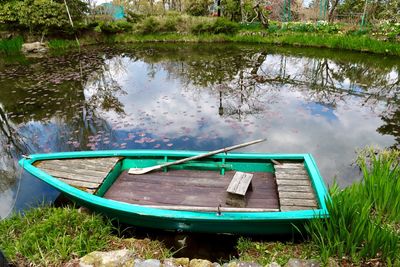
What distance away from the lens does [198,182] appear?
356cm

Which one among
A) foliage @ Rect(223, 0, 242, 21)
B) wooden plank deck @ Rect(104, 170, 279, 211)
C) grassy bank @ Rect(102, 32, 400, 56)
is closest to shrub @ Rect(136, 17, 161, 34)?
grassy bank @ Rect(102, 32, 400, 56)

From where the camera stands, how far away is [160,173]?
372 cm

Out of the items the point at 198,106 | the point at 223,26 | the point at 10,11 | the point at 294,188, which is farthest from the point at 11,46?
the point at 294,188

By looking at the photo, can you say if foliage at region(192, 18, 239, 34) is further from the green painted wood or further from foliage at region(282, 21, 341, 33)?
the green painted wood

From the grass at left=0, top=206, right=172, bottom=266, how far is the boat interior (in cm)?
35

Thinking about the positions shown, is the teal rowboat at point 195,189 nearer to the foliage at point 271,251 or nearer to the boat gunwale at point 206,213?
the boat gunwale at point 206,213

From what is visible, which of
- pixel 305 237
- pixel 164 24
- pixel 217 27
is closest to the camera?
pixel 305 237

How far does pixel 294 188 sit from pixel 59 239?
7.77 ft

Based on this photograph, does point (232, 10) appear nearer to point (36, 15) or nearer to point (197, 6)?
point (197, 6)

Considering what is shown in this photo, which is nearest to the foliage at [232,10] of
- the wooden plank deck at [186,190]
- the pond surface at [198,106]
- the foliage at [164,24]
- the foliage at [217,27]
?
the foliage at [217,27]

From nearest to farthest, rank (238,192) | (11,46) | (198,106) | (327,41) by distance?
(238,192) < (198,106) < (327,41) < (11,46)

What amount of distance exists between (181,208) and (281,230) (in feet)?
3.25

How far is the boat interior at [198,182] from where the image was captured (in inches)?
121

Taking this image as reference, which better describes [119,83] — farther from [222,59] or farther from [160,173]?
[160,173]
